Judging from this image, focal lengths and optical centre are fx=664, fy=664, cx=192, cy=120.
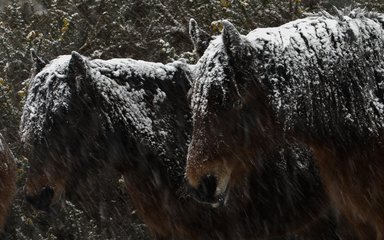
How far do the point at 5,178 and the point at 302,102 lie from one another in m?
2.91

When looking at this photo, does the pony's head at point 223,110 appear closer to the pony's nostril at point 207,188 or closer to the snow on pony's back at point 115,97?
the pony's nostril at point 207,188

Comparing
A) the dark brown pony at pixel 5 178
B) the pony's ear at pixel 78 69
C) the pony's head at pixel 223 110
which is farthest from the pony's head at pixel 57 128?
the dark brown pony at pixel 5 178

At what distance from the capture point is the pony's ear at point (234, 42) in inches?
130

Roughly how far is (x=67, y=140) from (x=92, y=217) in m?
2.57

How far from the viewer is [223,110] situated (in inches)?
130

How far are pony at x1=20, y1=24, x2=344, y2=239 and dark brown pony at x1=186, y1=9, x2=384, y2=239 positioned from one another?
0.78m

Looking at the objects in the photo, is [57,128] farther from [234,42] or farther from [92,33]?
[92,33]

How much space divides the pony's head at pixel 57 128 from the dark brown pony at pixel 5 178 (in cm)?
112

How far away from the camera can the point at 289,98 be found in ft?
10.7

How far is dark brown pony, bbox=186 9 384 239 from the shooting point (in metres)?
3.29

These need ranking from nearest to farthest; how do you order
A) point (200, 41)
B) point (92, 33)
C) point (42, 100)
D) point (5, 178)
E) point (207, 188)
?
point (207, 188)
point (200, 41)
point (42, 100)
point (5, 178)
point (92, 33)

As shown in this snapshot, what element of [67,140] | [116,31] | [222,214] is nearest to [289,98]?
[222,214]

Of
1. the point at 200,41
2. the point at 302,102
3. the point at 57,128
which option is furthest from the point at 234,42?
the point at 57,128

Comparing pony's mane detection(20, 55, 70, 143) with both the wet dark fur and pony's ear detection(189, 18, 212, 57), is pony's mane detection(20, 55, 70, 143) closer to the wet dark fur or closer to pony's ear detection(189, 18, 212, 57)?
the wet dark fur
